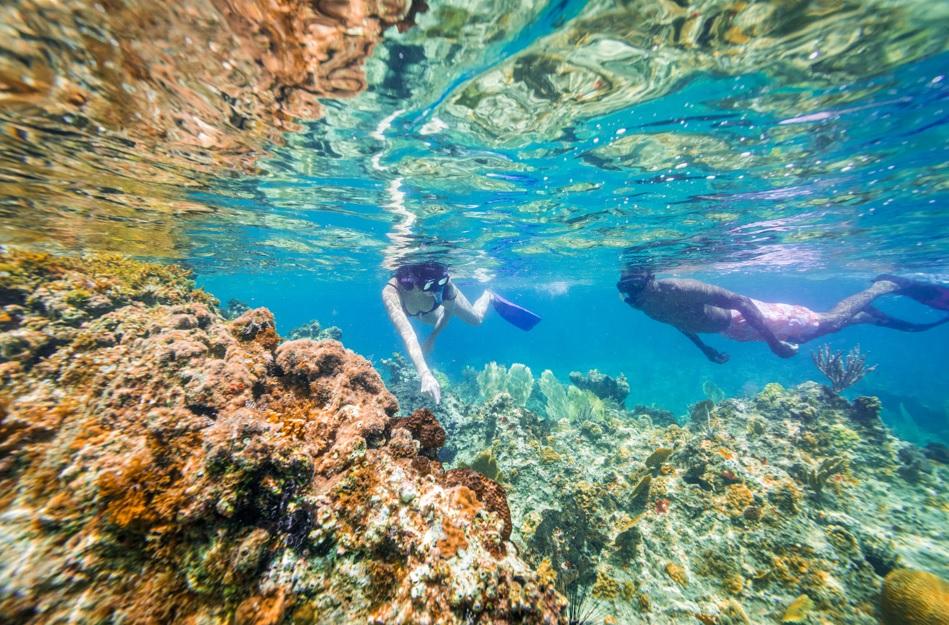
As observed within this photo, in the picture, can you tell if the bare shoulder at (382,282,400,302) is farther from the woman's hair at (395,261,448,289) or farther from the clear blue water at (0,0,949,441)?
the clear blue water at (0,0,949,441)

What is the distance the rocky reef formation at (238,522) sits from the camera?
76.0 inches

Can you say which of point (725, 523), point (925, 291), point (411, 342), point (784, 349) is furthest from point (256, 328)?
point (925, 291)

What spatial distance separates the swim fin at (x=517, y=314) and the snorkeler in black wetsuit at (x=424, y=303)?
1337 mm

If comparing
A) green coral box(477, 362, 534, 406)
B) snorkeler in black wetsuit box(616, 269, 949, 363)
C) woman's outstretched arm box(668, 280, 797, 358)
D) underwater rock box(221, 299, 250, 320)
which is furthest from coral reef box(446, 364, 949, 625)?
underwater rock box(221, 299, 250, 320)

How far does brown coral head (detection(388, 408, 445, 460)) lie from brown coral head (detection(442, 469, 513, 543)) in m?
0.49

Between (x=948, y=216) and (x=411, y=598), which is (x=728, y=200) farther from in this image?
(x=411, y=598)

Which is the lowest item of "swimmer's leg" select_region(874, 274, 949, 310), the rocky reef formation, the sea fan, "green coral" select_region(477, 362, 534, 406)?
"green coral" select_region(477, 362, 534, 406)

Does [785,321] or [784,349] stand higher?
[785,321]

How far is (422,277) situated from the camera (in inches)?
520

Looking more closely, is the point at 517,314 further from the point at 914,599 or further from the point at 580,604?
the point at 914,599

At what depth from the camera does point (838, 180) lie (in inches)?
449

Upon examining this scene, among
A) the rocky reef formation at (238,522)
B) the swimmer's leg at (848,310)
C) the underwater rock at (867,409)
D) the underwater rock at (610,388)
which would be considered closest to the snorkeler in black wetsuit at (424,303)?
the rocky reef formation at (238,522)

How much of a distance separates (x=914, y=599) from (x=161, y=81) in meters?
12.9

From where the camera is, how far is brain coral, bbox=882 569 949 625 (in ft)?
13.1
